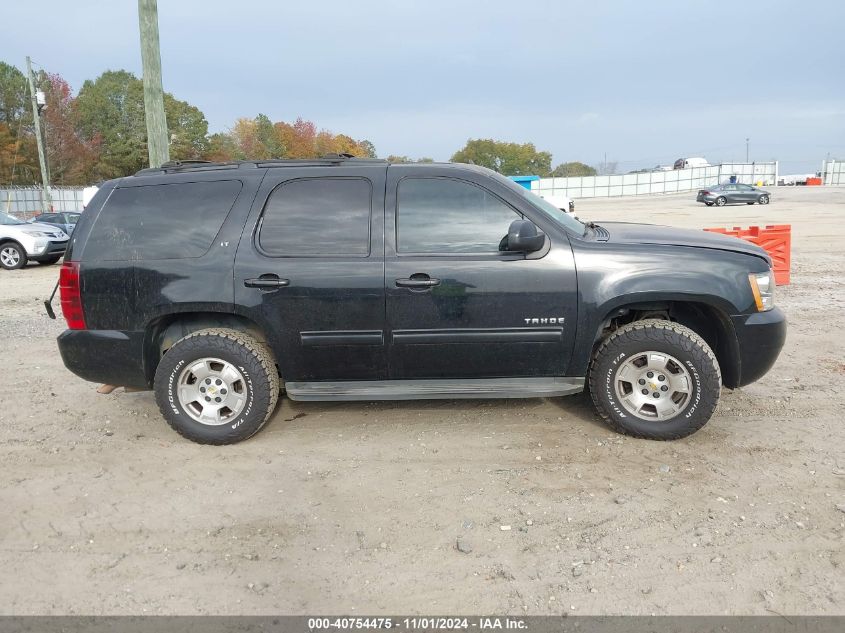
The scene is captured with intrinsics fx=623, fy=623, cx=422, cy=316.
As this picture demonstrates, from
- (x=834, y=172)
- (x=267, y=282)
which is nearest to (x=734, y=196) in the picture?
(x=267, y=282)

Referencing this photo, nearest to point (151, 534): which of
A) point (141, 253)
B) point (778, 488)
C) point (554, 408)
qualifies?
point (141, 253)

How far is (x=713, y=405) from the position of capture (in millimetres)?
3990

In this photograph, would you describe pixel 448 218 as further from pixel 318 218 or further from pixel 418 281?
pixel 318 218

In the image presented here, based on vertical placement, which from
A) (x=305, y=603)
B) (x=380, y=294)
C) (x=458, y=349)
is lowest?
(x=305, y=603)

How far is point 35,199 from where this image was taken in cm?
4553

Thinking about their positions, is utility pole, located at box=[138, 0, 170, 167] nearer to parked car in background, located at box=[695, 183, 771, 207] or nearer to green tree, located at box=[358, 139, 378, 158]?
parked car in background, located at box=[695, 183, 771, 207]

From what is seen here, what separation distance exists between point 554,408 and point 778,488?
5.37 ft

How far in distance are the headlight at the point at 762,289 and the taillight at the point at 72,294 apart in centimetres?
440

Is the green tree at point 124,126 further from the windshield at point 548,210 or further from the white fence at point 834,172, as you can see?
the white fence at point 834,172

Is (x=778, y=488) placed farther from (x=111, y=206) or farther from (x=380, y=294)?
(x=111, y=206)

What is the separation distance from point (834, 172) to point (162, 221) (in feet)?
312

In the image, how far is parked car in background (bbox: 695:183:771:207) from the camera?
39812 millimetres
